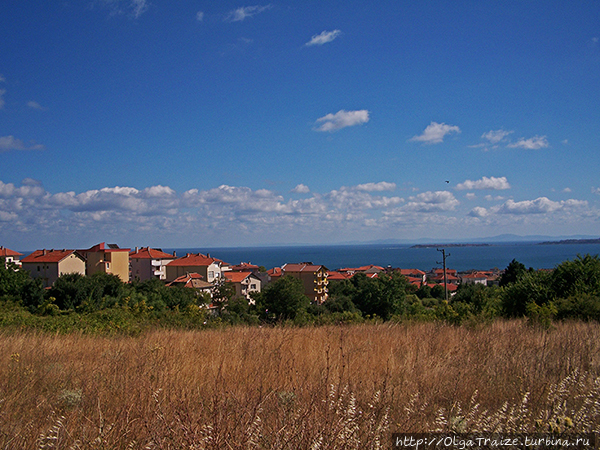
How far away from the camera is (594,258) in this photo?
41.8ft

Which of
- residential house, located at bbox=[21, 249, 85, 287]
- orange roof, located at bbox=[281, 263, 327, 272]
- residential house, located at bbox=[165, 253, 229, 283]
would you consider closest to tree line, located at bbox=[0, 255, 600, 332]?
orange roof, located at bbox=[281, 263, 327, 272]

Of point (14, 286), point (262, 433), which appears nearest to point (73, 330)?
point (262, 433)

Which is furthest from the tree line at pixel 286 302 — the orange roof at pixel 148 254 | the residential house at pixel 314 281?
the orange roof at pixel 148 254

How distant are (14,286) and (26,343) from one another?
52.0 metres

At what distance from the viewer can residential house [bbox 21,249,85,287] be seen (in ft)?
223

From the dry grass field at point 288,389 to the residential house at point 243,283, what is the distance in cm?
7232

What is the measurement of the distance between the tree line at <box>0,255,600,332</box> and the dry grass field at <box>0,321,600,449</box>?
9.36 feet

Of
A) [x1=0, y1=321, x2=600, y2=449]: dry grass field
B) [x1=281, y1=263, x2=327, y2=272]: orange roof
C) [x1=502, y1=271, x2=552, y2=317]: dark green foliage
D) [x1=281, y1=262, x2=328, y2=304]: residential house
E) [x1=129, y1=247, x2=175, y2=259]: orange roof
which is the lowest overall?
[x1=281, y1=262, x2=328, y2=304]: residential house

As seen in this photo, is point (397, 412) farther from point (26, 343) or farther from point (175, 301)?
point (175, 301)

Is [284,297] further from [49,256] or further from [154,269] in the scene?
[49,256]

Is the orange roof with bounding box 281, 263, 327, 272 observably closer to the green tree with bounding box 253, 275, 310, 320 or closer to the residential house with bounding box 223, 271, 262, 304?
the residential house with bounding box 223, 271, 262, 304

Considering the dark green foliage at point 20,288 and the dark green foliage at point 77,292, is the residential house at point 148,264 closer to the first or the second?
the dark green foliage at point 20,288

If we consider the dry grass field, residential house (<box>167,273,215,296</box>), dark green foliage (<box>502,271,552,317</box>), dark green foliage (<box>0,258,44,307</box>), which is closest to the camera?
the dry grass field

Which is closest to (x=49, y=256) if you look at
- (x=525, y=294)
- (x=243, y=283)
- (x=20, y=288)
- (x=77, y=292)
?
(x=20, y=288)
